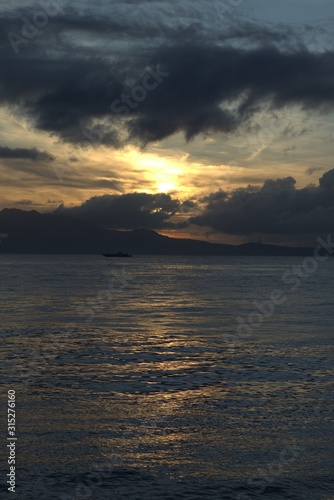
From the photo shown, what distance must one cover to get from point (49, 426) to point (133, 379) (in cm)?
948

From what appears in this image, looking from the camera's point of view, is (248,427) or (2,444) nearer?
(2,444)

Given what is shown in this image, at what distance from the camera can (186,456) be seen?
20156mm

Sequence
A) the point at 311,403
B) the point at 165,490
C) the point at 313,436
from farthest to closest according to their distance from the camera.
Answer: the point at 311,403 → the point at 313,436 → the point at 165,490

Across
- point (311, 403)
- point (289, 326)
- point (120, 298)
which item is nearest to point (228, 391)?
point (311, 403)

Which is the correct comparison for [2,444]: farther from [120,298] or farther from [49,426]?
[120,298]

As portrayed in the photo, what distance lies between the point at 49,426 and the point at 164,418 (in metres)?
4.65

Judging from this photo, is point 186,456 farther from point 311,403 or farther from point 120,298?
point 120,298

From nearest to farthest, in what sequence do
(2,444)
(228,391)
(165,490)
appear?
(165,490) → (2,444) → (228,391)

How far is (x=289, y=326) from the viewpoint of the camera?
2309 inches

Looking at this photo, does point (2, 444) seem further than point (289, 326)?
No

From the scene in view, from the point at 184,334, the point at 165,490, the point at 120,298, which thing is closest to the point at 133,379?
the point at 165,490

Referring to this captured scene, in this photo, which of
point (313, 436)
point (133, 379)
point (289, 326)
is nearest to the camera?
point (313, 436)

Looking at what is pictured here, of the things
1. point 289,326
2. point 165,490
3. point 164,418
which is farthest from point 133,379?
point 289,326

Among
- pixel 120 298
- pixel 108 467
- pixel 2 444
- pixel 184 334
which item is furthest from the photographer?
pixel 120 298
